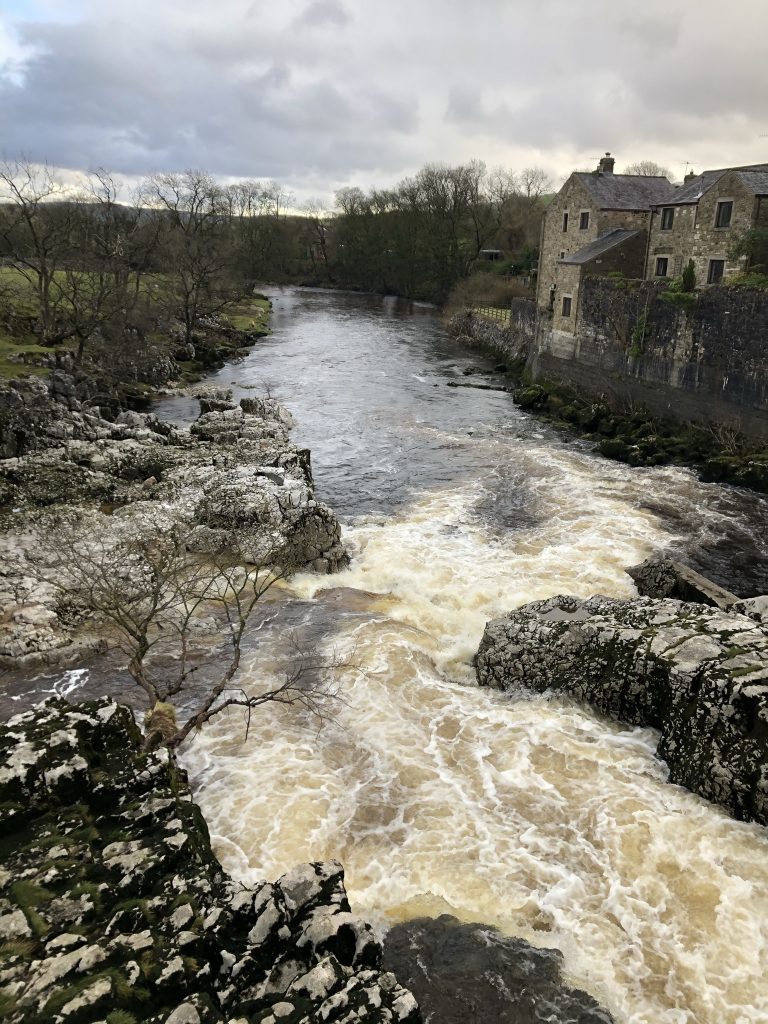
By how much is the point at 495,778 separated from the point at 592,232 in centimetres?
3923

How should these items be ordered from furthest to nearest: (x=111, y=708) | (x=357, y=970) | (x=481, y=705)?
(x=481, y=705) < (x=111, y=708) < (x=357, y=970)

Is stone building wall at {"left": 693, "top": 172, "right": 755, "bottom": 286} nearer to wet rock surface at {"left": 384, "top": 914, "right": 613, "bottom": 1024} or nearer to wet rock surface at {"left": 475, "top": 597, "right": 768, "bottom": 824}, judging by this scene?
wet rock surface at {"left": 475, "top": 597, "right": 768, "bottom": 824}

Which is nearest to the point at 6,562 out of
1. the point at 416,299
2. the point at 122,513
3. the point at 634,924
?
the point at 122,513

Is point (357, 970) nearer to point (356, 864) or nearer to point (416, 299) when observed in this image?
point (356, 864)

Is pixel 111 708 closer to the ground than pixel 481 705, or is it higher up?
higher up

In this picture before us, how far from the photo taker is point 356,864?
989cm

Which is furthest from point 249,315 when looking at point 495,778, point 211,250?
point 495,778

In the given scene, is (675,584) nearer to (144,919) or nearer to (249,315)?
(144,919)

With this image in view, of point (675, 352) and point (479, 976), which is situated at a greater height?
point (675, 352)

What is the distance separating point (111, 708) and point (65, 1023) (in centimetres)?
460

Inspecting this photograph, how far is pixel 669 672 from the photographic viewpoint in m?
12.1

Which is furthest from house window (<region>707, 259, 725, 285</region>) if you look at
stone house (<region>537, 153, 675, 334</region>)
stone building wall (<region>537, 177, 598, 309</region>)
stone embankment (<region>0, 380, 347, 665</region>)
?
stone embankment (<region>0, 380, 347, 665</region>)

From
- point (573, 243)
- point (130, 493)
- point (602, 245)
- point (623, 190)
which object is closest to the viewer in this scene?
point (130, 493)

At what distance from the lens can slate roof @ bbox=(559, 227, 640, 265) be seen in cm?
3947
